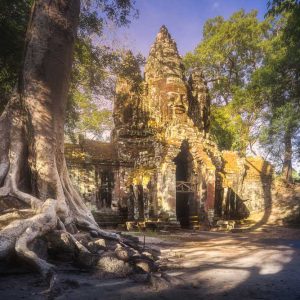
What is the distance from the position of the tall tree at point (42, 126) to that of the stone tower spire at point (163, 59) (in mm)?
11738

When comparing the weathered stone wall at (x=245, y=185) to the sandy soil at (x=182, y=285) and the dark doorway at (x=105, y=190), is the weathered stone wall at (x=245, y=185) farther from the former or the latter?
the sandy soil at (x=182, y=285)

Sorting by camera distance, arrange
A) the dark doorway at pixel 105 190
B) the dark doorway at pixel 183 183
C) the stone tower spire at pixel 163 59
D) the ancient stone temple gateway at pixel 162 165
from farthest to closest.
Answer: the stone tower spire at pixel 163 59 → the dark doorway at pixel 183 183 → the dark doorway at pixel 105 190 → the ancient stone temple gateway at pixel 162 165

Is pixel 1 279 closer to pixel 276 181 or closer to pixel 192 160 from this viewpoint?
pixel 192 160

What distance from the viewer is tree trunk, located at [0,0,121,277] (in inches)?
224

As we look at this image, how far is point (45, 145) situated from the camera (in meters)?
5.88

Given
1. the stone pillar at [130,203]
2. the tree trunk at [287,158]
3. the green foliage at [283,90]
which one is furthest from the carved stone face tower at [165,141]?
the tree trunk at [287,158]

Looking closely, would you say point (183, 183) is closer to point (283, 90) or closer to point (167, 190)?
point (167, 190)

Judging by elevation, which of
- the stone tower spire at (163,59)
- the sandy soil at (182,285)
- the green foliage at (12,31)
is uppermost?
the stone tower spire at (163,59)

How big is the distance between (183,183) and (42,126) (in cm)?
1097

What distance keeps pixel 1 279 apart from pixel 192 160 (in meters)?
13.9

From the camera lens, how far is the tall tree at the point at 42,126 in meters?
5.68

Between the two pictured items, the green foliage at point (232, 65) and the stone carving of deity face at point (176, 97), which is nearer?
the stone carving of deity face at point (176, 97)

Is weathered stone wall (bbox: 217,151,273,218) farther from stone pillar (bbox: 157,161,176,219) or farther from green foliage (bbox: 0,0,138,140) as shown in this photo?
green foliage (bbox: 0,0,138,140)

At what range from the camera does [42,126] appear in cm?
594
